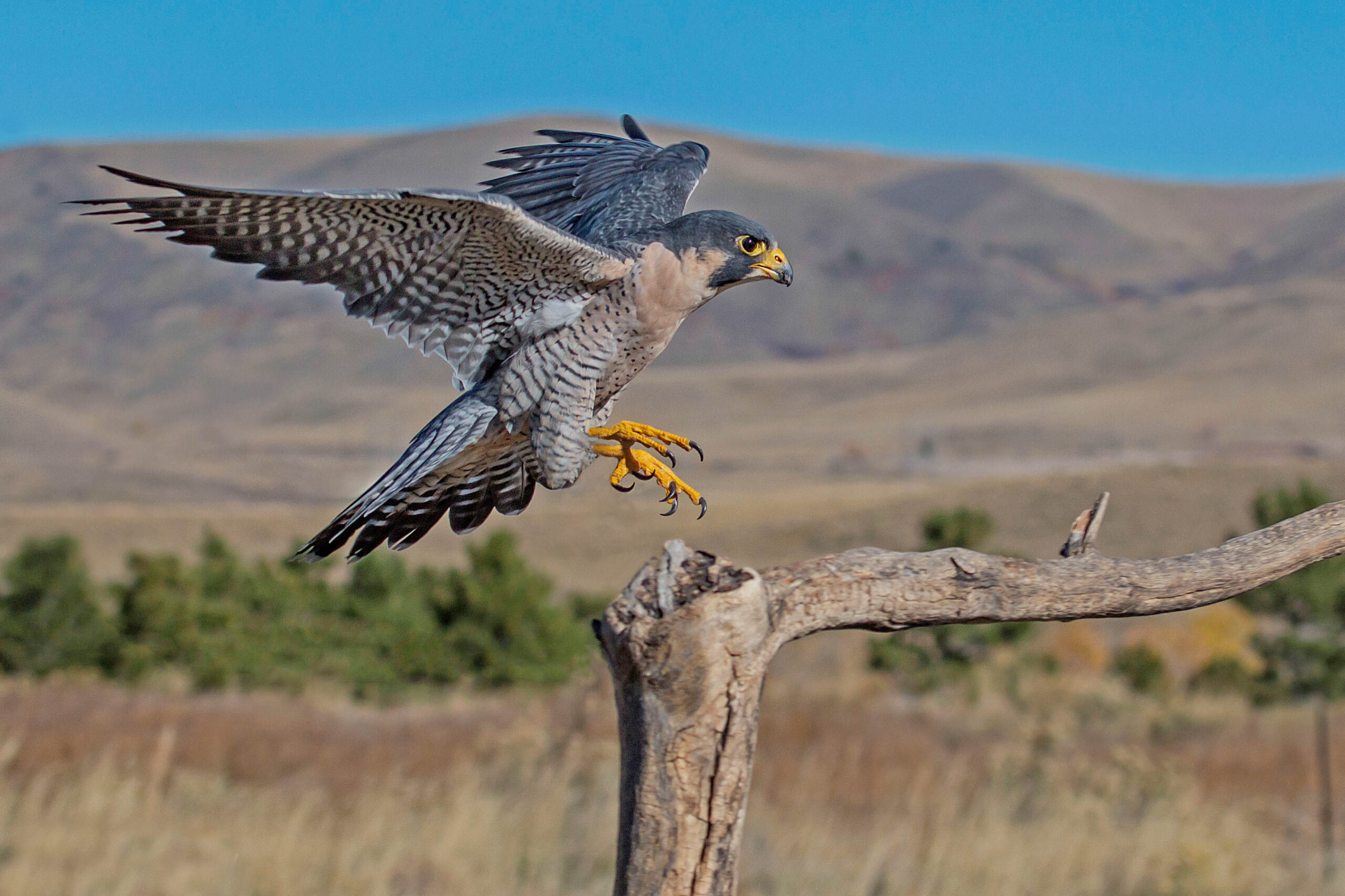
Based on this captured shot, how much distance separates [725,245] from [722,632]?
3.77ft

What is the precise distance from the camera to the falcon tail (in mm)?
2816

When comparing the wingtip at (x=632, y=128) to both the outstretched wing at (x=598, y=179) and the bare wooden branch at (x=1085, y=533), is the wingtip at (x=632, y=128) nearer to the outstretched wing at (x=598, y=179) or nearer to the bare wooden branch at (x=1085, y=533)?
the outstretched wing at (x=598, y=179)

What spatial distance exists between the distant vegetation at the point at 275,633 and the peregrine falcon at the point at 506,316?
797 centimetres

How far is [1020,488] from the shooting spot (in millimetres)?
31000

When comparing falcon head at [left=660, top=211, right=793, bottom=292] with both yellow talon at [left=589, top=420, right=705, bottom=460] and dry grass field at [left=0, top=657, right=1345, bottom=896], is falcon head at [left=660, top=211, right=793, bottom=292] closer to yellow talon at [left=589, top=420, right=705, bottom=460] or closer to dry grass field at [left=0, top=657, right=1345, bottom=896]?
yellow talon at [left=589, top=420, right=705, bottom=460]

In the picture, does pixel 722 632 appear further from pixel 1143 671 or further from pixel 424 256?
pixel 1143 671

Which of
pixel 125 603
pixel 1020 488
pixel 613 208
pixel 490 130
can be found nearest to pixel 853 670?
pixel 125 603

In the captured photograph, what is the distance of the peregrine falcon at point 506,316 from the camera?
2787 mm

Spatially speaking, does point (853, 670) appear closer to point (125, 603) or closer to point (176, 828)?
point (125, 603)

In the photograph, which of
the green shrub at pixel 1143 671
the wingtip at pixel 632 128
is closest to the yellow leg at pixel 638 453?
the wingtip at pixel 632 128

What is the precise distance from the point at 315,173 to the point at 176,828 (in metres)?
172

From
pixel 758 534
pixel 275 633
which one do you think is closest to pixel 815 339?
pixel 758 534

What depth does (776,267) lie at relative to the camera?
319cm

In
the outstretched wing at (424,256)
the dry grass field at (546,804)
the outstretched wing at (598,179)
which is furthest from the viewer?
the dry grass field at (546,804)
